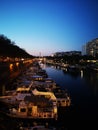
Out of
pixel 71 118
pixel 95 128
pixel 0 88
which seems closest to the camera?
pixel 95 128

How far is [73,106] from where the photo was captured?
28.3 m

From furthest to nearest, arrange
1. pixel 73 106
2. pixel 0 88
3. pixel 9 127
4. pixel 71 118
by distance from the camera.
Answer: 1. pixel 0 88
2. pixel 73 106
3. pixel 71 118
4. pixel 9 127

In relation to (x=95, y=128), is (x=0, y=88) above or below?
above

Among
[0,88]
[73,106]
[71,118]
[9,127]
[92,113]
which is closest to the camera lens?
[9,127]

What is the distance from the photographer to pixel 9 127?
60.8 feet

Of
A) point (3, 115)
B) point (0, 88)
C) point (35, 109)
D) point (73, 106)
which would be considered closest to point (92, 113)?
point (73, 106)

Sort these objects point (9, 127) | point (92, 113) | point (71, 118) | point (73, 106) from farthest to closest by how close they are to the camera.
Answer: point (73, 106), point (92, 113), point (71, 118), point (9, 127)

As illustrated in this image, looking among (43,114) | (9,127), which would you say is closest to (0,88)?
(43,114)

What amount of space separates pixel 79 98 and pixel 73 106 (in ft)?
17.4

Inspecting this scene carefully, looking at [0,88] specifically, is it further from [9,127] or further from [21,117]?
[9,127]

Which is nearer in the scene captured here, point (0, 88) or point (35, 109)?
point (35, 109)

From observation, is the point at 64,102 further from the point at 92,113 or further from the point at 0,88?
the point at 0,88

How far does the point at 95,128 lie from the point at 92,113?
4351 millimetres

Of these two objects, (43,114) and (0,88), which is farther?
(0,88)
